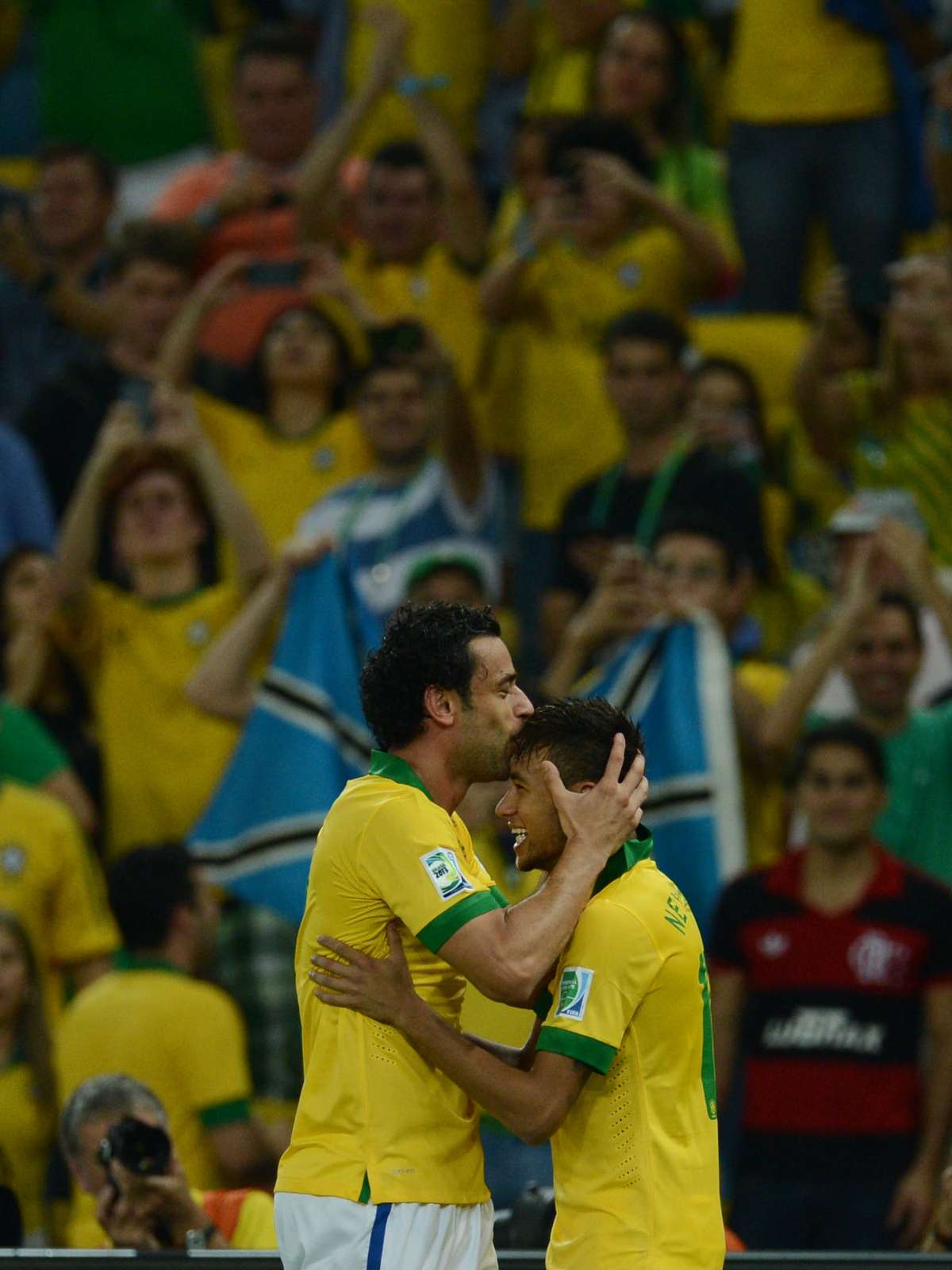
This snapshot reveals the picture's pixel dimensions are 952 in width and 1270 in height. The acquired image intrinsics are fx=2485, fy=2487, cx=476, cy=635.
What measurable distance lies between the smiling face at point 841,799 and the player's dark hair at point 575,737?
8.46 ft

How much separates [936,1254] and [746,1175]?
194 centimetres

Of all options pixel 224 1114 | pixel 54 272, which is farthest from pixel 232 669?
pixel 54 272

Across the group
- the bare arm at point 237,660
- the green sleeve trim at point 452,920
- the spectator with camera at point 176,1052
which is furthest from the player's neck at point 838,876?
the green sleeve trim at point 452,920

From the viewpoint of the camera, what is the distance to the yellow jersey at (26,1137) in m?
6.77

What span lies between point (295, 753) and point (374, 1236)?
3.53 m

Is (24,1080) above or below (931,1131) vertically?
above

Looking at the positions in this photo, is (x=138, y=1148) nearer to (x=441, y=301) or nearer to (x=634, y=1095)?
(x=634, y=1095)

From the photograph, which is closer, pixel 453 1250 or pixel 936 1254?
pixel 453 1250

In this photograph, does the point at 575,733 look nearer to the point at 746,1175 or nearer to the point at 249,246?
the point at 746,1175

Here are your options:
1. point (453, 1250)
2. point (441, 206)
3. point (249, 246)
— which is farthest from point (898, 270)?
point (453, 1250)

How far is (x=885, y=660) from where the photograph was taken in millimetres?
7570

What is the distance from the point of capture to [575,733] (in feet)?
14.3

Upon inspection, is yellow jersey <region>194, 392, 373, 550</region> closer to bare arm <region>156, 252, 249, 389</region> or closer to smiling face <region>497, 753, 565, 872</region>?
bare arm <region>156, 252, 249, 389</region>

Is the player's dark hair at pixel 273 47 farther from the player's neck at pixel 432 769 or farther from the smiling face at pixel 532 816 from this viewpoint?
the smiling face at pixel 532 816
